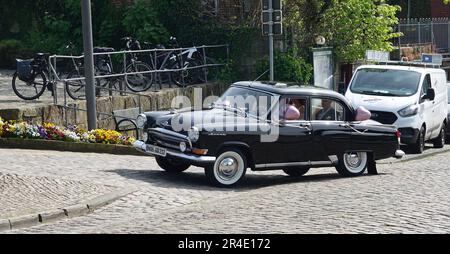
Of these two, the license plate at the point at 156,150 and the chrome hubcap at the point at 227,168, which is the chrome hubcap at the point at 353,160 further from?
the license plate at the point at 156,150

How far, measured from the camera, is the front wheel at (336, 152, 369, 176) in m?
15.5

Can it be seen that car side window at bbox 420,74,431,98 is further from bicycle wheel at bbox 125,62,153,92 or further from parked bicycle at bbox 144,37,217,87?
bicycle wheel at bbox 125,62,153,92

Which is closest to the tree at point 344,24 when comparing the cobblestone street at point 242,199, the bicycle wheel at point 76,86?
the bicycle wheel at point 76,86

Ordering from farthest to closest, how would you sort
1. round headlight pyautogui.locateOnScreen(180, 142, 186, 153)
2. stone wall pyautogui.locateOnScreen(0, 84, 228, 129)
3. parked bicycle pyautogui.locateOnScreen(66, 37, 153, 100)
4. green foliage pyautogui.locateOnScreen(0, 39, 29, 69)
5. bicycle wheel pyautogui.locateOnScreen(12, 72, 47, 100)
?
green foliage pyautogui.locateOnScreen(0, 39, 29, 69) < parked bicycle pyautogui.locateOnScreen(66, 37, 153, 100) < bicycle wheel pyautogui.locateOnScreen(12, 72, 47, 100) < stone wall pyautogui.locateOnScreen(0, 84, 228, 129) < round headlight pyautogui.locateOnScreen(180, 142, 186, 153)

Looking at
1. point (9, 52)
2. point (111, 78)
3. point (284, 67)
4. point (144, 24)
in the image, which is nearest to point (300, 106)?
point (111, 78)

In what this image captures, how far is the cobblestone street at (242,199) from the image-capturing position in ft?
33.9

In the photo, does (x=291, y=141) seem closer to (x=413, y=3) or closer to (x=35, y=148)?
(x=35, y=148)

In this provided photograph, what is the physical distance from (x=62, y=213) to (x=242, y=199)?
2.75 m

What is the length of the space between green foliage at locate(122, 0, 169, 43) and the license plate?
11.8 metres

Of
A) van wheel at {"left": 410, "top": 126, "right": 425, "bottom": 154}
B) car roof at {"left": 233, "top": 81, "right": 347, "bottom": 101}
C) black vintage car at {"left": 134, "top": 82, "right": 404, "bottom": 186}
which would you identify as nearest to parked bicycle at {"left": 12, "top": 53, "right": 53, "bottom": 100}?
black vintage car at {"left": 134, "top": 82, "right": 404, "bottom": 186}

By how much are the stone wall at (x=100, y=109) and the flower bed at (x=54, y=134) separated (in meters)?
0.54

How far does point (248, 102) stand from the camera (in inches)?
574

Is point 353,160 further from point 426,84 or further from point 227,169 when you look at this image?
point 426,84
